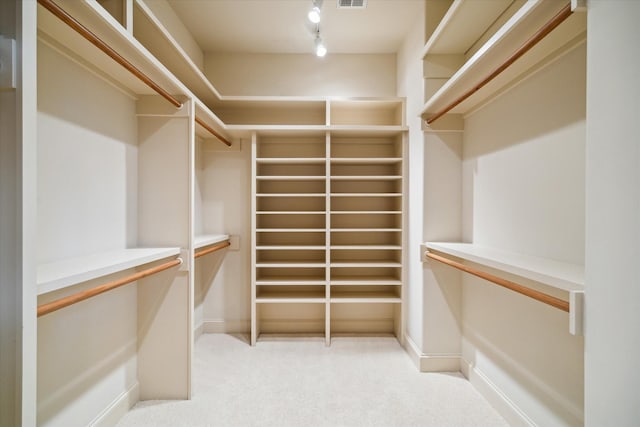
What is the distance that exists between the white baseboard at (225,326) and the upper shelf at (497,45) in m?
2.58

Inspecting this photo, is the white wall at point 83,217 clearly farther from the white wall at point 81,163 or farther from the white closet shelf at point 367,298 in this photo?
the white closet shelf at point 367,298

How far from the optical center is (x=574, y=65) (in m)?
1.23

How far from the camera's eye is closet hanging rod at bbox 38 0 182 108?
0.93 m

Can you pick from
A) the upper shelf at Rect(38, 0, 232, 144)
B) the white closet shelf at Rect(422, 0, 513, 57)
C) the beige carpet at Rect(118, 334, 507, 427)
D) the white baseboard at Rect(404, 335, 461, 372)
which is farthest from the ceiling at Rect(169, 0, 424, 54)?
the beige carpet at Rect(118, 334, 507, 427)

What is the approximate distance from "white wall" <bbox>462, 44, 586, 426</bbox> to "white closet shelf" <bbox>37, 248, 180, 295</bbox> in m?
1.84

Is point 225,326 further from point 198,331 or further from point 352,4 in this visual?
point 352,4

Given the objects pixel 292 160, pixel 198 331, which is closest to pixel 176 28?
pixel 292 160

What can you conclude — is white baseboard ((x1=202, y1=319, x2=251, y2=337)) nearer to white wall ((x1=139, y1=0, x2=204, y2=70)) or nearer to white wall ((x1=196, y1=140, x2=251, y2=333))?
white wall ((x1=196, y1=140, x2=251, y2=333))

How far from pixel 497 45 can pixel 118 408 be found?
268 centimetres

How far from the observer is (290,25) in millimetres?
2537

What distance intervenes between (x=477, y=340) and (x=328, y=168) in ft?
5.81

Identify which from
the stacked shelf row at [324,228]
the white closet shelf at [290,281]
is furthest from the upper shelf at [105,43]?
the white closet shelf at [290,281]

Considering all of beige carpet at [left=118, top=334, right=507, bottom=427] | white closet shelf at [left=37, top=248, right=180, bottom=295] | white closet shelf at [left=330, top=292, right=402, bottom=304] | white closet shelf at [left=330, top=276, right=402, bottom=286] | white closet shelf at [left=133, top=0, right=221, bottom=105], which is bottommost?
beige carpet at [left=118, top=334, right=507, bottom=427]

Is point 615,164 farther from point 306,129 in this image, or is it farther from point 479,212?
point 306,129
